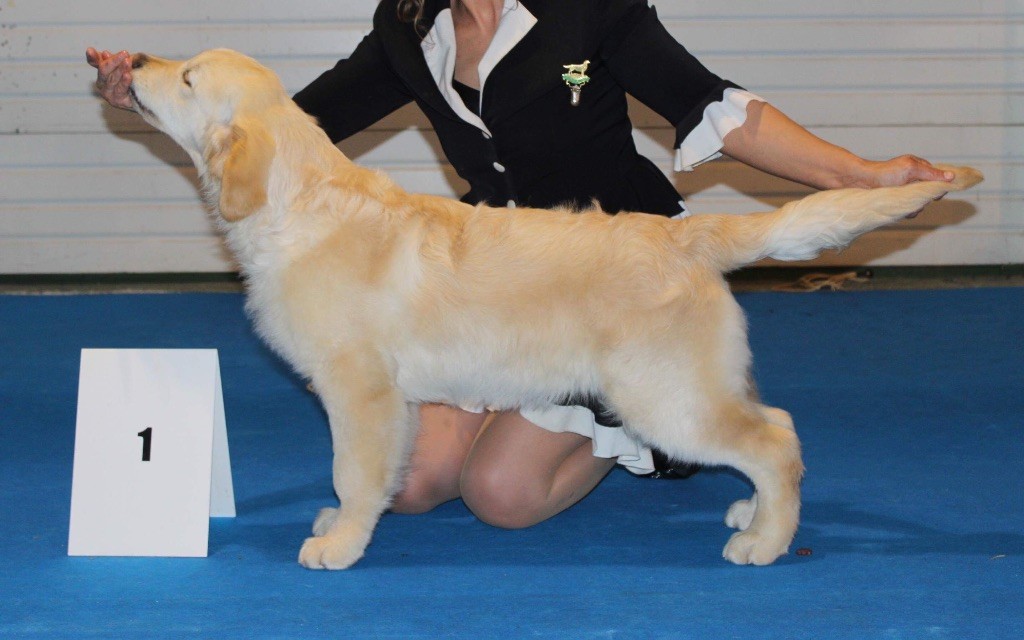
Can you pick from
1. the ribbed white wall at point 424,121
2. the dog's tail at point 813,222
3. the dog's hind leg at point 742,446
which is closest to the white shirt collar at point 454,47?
the dog's tail at point 813,222

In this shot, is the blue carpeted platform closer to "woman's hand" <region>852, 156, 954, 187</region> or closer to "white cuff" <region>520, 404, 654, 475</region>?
"white cuff" <region>520, 404, 654, 475</region>

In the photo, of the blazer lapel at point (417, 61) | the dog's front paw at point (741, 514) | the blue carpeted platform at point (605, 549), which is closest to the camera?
the blue carpeted platform at point (605, 549)

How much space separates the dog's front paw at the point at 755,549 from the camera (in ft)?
7.90

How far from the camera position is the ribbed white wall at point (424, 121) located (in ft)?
19.2

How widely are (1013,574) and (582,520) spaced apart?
107 centimetres

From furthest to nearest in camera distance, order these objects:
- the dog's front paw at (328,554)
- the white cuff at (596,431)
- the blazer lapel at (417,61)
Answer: the blazer lapel at (417,61), the white cuff at (596,431), the dog's front paw at (328,554)

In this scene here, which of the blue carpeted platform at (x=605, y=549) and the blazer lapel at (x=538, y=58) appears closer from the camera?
the blue carpeted platform at (x=605, y=549)

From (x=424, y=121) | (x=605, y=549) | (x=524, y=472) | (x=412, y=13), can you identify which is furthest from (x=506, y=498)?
(x=424, y=121)

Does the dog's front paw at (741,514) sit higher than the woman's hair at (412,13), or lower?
lower

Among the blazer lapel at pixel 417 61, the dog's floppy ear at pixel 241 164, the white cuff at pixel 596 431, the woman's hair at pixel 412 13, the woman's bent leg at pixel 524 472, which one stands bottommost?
the woman's bent leg at pixel 524 472

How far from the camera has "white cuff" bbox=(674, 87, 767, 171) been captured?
8.38ft

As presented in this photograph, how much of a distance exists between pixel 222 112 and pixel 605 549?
1.43 meters

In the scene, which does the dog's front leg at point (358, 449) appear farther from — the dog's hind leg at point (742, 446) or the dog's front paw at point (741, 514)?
the dog's front paw at point (741, 514)

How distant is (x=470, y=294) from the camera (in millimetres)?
2336
